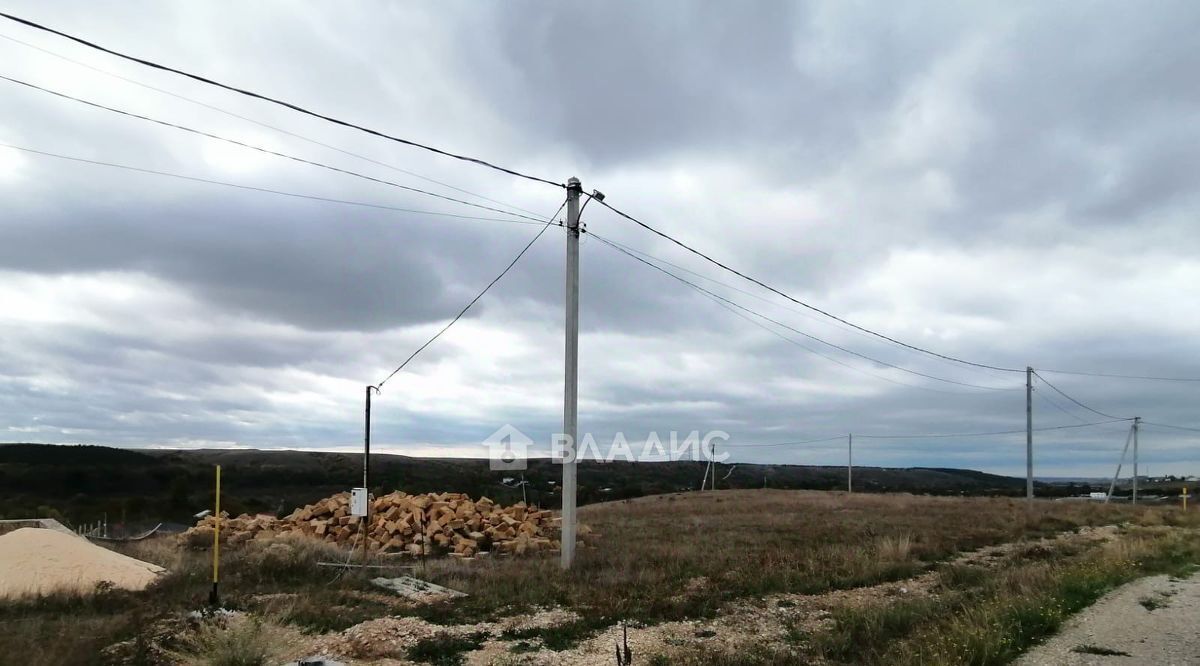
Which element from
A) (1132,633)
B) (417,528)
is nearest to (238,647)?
(1132,633)

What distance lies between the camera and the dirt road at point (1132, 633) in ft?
25.7

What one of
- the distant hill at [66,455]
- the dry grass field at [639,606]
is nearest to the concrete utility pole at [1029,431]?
the dry grass field at [639,606]

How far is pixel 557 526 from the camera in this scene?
23.7m

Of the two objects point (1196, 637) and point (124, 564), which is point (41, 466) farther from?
point (1196, 637)

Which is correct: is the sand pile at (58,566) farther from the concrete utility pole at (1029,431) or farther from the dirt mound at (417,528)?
the concrete utility pole at (1029,431)

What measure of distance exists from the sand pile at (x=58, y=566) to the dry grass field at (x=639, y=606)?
83 cm

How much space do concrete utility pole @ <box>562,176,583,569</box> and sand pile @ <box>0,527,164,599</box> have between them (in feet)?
24.5

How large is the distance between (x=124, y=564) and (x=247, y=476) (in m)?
58.5

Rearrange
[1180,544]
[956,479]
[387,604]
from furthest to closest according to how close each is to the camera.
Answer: [956,479] < [1180,544] < [387,604]

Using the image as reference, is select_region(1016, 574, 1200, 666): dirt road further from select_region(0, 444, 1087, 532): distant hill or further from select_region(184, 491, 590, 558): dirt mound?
select_region(0, 444, 1087, 532): distant hill

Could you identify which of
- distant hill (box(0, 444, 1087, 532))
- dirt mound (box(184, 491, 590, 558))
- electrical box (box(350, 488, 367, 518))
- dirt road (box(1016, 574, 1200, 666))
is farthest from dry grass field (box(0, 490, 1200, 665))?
distant hill (box(0, 444, 1087, 532))

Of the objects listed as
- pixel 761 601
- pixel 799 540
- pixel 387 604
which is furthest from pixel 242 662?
pixel 799 540

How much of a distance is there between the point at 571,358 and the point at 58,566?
9.92 m

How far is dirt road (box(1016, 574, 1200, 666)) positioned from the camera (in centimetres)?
784
